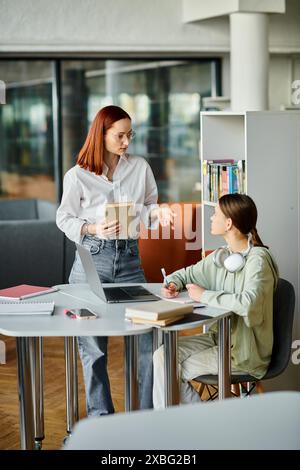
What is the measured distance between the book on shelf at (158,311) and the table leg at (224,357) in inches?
9.7

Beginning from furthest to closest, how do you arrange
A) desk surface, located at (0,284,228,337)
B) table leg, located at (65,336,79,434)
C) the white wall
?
the white wall < table leg, located at (65,336,79,434) < desk surface, located at (0,284,228,337)

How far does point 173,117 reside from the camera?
9.35 meters

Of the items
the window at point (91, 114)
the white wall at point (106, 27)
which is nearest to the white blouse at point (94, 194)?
the white wall at point (106, 27)

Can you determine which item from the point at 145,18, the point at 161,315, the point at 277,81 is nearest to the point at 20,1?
the point at 145,18

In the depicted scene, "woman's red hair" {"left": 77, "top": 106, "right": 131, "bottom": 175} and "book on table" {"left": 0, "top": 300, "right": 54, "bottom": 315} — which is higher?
"woman's red hair" {"left": 77, "top": 106, "right": 131, "bottom": 175}

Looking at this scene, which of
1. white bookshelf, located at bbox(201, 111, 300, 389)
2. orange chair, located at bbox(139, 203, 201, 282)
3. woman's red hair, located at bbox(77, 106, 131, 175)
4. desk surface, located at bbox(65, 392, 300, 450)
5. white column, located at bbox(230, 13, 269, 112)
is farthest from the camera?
white column, located at bbox(230, 13, 269, 112)

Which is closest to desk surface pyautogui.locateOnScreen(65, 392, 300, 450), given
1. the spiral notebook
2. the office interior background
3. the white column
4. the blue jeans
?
the spiral notebook

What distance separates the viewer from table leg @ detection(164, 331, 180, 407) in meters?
3.30

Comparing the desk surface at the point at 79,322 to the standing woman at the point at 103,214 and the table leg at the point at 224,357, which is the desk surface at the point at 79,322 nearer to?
the table leg at the point at 224,357

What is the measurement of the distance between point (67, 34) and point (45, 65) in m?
0.56

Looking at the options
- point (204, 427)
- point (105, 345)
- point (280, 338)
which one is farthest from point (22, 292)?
point (204, 427)

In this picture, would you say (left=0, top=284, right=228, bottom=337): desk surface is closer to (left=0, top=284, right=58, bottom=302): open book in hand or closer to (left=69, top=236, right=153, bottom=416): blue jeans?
(left=0, top=284, right=58, bottom=302): open book in hand

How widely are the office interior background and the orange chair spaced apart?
194 centimetres

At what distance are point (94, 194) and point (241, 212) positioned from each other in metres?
0.88
